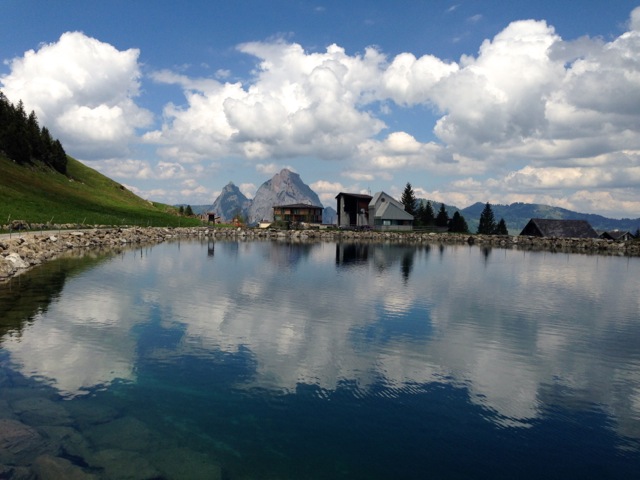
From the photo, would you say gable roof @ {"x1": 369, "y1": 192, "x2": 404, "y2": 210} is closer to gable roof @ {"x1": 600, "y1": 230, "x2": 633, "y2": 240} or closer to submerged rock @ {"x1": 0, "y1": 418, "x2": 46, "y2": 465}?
gable roof @ {"x1": 600, "y1": 230, "x2": 633, "y2": 240}

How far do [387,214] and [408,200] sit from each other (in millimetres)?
23662

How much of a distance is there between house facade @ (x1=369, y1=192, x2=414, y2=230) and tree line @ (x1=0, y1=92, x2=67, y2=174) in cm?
11889

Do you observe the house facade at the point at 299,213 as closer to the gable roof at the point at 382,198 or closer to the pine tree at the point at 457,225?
the gable roof at the point at 382,198

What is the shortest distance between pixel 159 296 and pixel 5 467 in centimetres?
2578

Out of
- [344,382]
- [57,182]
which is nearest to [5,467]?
[344,382]

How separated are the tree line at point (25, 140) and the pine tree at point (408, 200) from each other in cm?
13661

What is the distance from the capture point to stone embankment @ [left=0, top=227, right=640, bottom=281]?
2000 inches

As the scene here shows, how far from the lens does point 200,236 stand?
140 metres

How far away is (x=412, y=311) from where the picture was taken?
3403cm

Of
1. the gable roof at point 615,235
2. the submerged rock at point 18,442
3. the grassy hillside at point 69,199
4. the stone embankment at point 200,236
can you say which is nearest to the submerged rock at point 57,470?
the submerged rock at point 18,442

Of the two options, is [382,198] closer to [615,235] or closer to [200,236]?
[200,236]

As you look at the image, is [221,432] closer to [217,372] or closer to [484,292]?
[217,372]

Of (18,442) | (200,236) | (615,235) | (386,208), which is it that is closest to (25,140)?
(200,236)

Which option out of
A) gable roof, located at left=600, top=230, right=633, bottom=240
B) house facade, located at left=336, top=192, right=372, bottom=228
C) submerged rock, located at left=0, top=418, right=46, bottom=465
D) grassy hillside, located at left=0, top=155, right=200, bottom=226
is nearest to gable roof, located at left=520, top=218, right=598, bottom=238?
gable roof, located at left=600, top=230, right=633, bottom=240
